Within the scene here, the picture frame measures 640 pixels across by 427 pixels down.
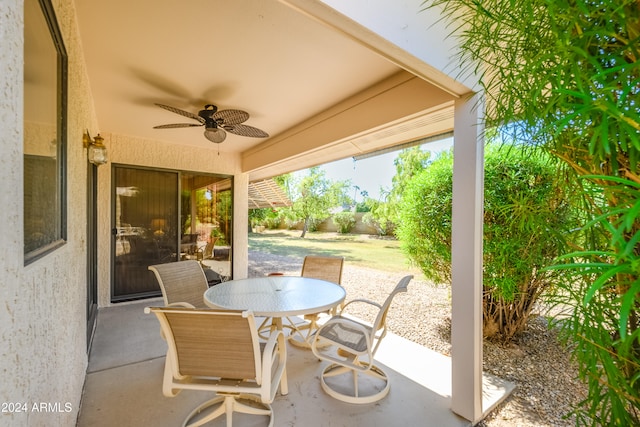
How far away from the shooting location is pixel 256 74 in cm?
275

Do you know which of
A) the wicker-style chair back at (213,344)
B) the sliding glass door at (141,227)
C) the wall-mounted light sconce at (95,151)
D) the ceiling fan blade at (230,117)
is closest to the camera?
the wicker-style chair back at (213,344)

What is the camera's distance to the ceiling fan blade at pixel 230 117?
9.62ft

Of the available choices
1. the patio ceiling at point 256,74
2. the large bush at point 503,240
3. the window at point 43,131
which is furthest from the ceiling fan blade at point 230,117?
the large bush at point 503,240

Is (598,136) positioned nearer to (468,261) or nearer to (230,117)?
(468,261)

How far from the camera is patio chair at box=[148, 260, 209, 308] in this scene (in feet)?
8.59

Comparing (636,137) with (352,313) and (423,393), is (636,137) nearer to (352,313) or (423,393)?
(423,393)

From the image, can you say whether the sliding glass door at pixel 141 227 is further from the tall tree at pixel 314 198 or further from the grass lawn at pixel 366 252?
the tall tree at pixel 314 198

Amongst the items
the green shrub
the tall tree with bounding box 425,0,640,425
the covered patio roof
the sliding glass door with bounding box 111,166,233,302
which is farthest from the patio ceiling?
the green shrub

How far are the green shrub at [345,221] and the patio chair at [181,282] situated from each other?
16323mm

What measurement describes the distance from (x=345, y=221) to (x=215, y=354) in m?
17.6

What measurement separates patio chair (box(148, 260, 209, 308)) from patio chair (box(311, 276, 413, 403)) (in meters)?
1.45

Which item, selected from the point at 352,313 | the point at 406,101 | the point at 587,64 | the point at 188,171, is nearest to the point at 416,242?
the point at 352,313

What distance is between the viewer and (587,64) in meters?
0.85

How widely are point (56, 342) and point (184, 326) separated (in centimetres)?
60
